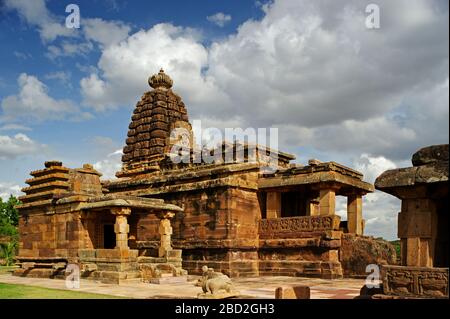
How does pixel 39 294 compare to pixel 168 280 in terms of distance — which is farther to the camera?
pixel 168 280

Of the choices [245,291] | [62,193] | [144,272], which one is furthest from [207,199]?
[245,291]

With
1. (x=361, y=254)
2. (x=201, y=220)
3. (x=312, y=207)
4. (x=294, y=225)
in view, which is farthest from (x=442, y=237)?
(x=312, y=207)

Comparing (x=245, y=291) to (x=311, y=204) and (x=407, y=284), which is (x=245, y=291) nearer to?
(x=407, y=284)

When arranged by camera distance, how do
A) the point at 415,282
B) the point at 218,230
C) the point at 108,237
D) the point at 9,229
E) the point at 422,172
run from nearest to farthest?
the point at 415,282, the point at 422,172, the point at 218,230, the point at 108,237, the point at 9,229

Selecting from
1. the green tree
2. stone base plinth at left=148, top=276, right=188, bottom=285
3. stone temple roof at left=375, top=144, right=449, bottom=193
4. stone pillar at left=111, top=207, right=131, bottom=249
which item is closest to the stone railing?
stone base plinth at left=148, top=276, right=188, bottom=285

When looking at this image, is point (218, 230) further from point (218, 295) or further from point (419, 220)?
point (419, 220)

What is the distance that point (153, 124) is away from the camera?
2989 cm

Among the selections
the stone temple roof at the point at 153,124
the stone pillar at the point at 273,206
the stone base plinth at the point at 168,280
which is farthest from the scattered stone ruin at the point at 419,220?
the stone temple roof at the point at 153,124

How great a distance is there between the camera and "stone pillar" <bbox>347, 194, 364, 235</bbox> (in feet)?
67.8

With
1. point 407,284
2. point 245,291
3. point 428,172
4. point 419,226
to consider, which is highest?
point 428,172

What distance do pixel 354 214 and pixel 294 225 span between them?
3.18 metres

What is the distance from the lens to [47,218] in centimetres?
2048

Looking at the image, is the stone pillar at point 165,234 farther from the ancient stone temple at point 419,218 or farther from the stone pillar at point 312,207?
the ancient stone temple at point 419,218

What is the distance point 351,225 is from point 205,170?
6589 millimetres
